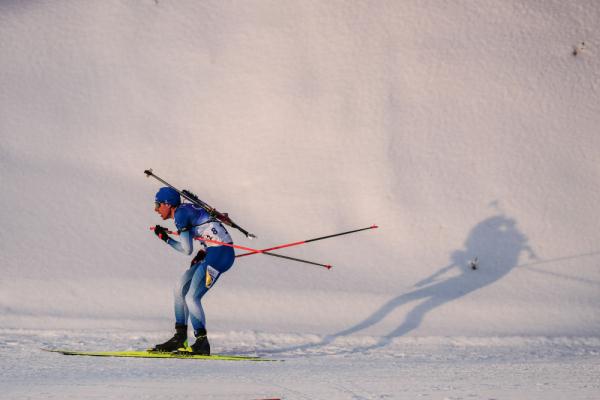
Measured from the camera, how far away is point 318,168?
570 inches

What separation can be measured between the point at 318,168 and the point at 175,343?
6.92m

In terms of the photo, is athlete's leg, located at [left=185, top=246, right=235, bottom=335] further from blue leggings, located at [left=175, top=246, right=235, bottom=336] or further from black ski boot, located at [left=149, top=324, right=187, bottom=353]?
black ski boot, located at [left=149, top=324, right=187, bottom=353]

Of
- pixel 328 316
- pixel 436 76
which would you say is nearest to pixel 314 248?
pixel 328 316

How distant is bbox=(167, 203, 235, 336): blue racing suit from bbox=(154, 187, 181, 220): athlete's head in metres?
0.09

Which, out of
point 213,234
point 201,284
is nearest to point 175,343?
point 201,284

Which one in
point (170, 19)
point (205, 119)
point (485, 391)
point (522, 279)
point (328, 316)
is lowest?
point (485, 391)

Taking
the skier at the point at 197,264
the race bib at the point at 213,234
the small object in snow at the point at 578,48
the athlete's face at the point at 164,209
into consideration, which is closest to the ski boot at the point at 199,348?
the skier at the point at 197,264

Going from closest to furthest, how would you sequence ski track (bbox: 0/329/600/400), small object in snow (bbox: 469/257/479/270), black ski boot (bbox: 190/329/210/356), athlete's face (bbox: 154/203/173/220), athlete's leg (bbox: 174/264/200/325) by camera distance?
ski track (bbox: 0/329/600/400) < black ski boot (bbox: 190/329/210/356) < athlete's face (bbox: 154/203/173/220) < athlete's leg (bbox: 174/264/200/325) < small object in snow (bbox: 469/257/479/270)

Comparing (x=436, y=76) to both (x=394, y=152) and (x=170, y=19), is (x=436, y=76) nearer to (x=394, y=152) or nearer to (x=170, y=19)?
(x=394, y=152)

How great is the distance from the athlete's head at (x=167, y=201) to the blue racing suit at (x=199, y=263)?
9 centimetres

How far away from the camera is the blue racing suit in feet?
26.6

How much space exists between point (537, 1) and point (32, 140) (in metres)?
10.8

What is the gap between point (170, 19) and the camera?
15.8 metres

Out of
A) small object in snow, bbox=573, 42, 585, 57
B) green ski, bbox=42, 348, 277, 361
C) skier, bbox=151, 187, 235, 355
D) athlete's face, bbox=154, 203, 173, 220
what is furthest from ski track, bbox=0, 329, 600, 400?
small object in snow, bbox=573, 42, 585, 57
